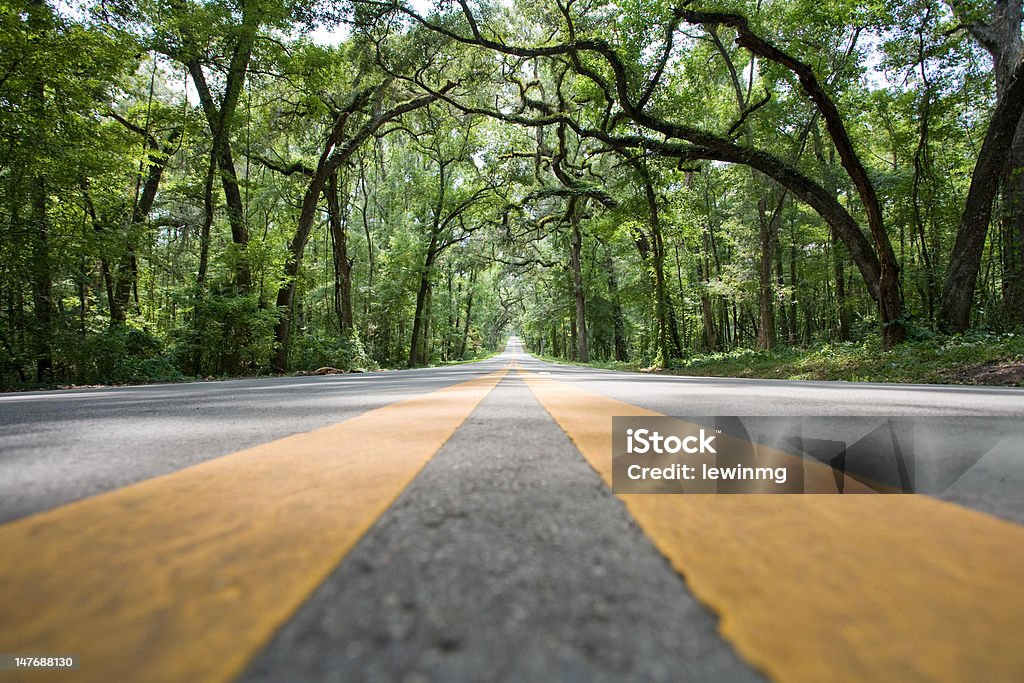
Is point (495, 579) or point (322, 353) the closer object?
point (495, 579)

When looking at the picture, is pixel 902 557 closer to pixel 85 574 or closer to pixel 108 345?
pixel 85 574

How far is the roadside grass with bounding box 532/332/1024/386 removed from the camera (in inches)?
237

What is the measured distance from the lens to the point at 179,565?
22.1 inches

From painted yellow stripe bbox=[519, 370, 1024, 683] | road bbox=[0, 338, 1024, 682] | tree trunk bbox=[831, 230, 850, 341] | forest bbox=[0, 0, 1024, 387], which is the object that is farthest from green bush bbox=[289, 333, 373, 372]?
tree trunk bbox=[831, 230, 850, 341]

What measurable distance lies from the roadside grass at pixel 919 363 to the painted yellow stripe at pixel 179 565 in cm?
770

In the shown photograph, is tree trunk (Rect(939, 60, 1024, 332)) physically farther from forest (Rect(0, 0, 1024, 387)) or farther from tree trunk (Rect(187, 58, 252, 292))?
tree trunk (Rect(187, 58, 252, 292))

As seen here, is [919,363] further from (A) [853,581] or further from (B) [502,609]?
(B) [502,609]

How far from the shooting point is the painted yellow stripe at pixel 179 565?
0.40 meters

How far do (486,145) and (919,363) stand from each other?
63.1 ft

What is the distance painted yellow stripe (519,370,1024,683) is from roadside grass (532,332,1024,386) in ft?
22.9

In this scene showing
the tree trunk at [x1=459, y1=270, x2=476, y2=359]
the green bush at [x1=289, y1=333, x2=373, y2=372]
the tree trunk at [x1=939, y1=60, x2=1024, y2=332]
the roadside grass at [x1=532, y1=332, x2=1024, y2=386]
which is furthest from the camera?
the tree trunk at [x1=459, y1=270, x2=476, y2=359]

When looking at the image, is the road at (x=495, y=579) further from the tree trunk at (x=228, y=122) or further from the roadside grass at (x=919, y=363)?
the tree trunk at (x=228, y=122)

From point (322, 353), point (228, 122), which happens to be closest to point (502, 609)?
point (322, 353)

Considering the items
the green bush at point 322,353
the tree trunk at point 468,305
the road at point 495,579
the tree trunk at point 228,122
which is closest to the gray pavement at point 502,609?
the road at point 495,579
